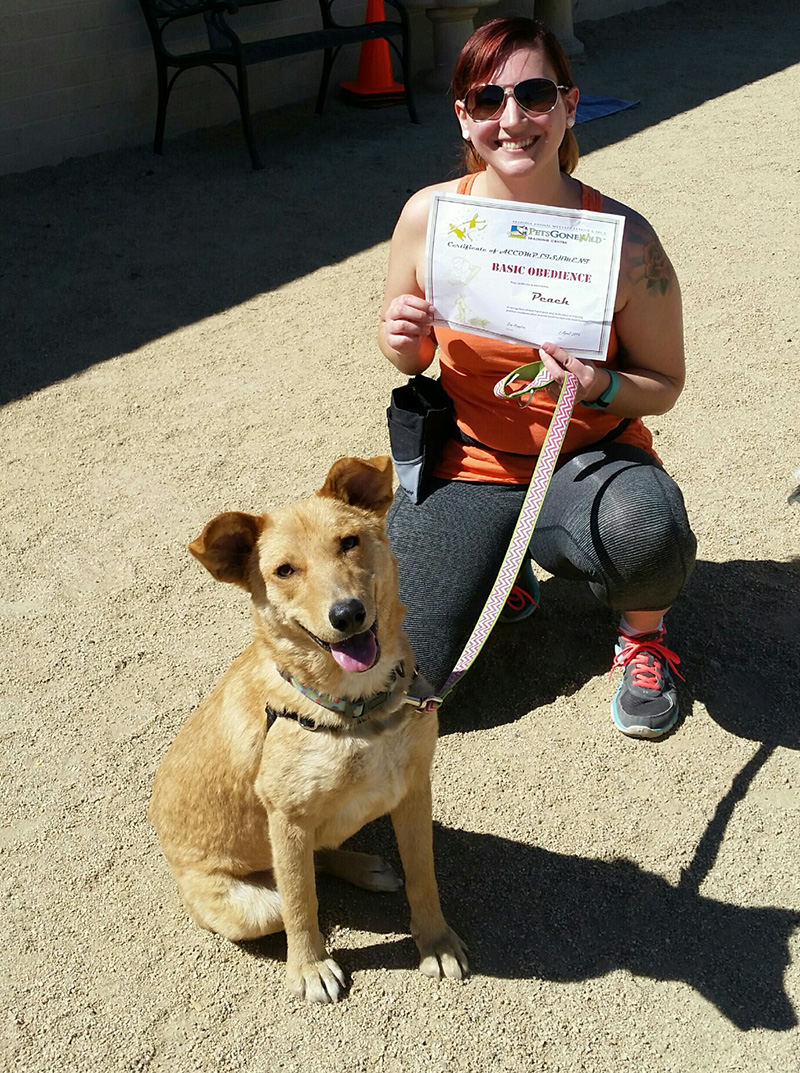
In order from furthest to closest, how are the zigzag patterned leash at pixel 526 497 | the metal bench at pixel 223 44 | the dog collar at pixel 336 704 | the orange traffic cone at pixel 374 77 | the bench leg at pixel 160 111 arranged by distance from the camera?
1. the orange traffic cone at pixel 374 77
2. the bench leg at pixel 160 111
3. the metal bench at pixel 223 44
4. the zigzag patterned leash at pixel 526 497
5. the dog collar at pixel 336 704

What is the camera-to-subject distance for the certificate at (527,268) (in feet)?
9.89

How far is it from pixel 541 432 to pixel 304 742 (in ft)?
4.81

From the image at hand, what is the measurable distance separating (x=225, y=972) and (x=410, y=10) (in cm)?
992

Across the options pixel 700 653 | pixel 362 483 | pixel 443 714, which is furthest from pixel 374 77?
pixel 362 483

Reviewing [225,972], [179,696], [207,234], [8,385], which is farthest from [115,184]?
[225,972]

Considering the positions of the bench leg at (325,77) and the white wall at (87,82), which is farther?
the bench leg at (325,77)

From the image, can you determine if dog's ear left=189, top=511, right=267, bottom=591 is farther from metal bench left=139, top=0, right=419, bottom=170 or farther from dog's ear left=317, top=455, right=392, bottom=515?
metal bench left=139, top=0, right=419, bottom=170

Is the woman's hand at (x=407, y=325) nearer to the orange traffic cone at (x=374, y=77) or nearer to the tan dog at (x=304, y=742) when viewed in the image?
the tan dog at (x=304, y=742)

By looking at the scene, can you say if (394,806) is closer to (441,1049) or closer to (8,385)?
(441,1049)

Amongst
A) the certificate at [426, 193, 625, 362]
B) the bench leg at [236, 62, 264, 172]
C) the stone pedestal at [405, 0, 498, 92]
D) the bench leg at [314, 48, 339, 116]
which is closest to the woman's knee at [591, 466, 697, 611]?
the certificate at [426, 193, 625, 362]

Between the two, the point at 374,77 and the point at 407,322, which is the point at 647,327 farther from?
the point at 374,77

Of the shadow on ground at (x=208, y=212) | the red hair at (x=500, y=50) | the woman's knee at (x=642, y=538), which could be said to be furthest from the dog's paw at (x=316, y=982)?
the shadow on ground at (x=208, y=212)

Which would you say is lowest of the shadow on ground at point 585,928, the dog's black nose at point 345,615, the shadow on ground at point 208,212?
the shadow on ground at point 208,212

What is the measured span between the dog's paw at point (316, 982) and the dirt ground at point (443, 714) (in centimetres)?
4
